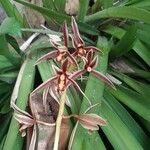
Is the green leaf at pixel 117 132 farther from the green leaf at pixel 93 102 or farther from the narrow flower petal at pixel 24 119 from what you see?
the narrow flower petal at pixel 24 119

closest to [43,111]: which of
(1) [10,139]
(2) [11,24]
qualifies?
(1) [10,139]

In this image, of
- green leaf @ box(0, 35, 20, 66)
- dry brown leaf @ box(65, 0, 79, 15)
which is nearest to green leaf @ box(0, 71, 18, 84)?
green leaf @ box(0, 35, 20, 66)

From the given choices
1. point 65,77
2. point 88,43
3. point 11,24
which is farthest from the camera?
point 88,43

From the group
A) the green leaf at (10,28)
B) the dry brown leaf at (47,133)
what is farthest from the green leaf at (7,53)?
the dry brown leaf at (47,133)

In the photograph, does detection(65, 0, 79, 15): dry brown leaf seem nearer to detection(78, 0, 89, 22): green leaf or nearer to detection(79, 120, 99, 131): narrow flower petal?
detection(78, 0, 89, 22): green leaf

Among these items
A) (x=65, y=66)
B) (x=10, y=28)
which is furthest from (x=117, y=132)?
(x=10, y=28)

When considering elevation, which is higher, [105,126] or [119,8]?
[119,8]

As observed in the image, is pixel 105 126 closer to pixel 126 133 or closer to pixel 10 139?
pixel 126 133

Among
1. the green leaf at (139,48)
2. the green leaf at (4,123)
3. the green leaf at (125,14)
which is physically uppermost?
the green leaf at (125,14)
